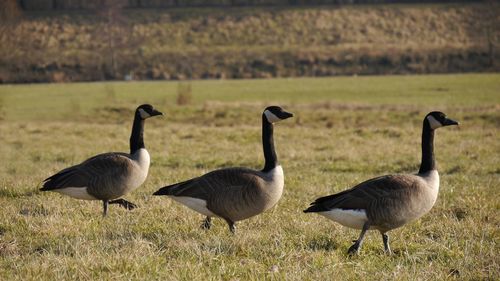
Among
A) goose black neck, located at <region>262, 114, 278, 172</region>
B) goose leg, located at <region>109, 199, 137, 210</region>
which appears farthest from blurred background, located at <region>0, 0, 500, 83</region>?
goose black neck, located at <region>262, 114, 278, 172</region>

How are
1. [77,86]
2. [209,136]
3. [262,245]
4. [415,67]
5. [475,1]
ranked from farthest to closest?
[475,1], [415,67], [77,86], [209,136], [262,245]

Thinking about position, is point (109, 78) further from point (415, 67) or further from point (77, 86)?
point (415, 67)

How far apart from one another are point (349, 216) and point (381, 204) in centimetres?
42

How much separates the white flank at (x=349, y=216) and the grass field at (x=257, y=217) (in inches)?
16.4

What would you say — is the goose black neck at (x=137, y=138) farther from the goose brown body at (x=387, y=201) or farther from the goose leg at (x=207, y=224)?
the goose brown body at (x=387, y=201)

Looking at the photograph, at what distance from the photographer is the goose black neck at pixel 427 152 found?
9.20 metres

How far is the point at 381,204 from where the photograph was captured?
27.0 ft

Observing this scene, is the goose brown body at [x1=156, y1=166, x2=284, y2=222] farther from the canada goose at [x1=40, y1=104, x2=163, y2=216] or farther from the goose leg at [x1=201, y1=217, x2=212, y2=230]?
the canada goose at [x1=40, y1=104, x2=163, y2=216]

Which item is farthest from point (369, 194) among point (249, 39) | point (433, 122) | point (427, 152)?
point (249, 39)

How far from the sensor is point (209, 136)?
29.3 meters

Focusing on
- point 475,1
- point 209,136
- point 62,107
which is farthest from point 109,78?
point 475,1

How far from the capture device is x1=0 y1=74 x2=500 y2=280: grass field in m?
7.25

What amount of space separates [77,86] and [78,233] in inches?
2185

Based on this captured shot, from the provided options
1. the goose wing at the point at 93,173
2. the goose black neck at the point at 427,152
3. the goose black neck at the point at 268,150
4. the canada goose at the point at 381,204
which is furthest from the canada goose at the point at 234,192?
the goose black neck at the point at 427,152
